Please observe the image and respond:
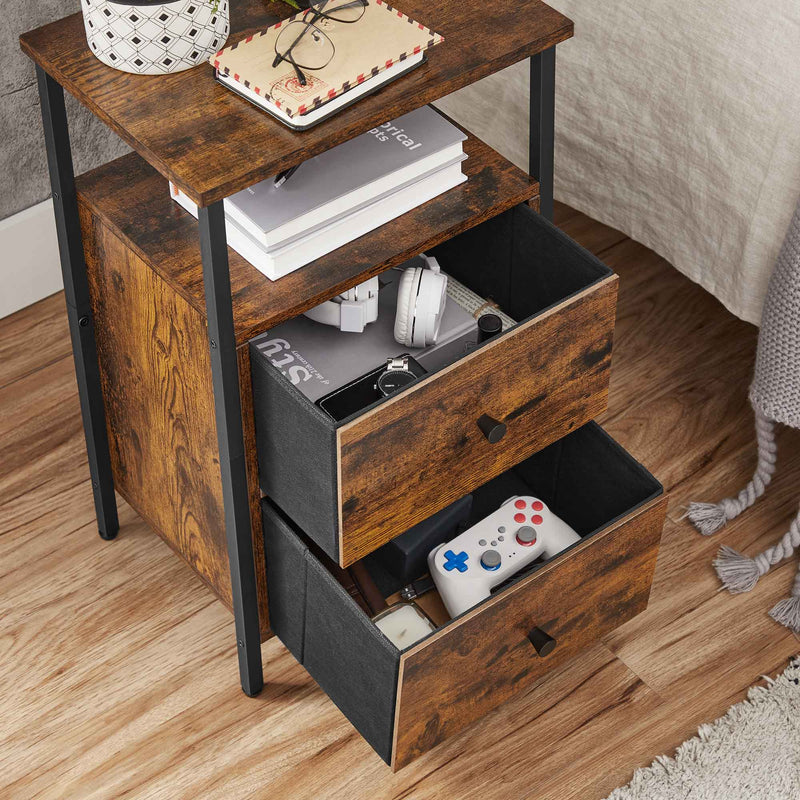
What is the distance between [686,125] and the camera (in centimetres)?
147

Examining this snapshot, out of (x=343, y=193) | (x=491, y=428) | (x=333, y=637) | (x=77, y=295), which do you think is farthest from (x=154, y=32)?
(x=333, y=637)

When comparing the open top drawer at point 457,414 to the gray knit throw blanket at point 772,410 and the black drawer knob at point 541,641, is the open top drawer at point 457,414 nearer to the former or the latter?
the black drawer knob at point 541,641

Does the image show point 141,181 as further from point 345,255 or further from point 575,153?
point 575,153

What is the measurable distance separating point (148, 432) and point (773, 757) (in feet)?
2.46

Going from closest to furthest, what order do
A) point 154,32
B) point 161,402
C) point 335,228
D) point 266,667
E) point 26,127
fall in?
point 154,32 < point 335,228 < point 161,402 < point 266,667 < point 26,127

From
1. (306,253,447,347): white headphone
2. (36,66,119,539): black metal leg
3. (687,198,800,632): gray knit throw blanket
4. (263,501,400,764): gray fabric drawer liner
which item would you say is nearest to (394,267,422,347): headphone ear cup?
(306,253,447,347): white headphone

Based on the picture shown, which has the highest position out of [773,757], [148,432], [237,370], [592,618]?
[237,370]

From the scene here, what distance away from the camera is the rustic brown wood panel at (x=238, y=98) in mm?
996

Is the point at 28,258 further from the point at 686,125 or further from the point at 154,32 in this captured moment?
the point at 686,125

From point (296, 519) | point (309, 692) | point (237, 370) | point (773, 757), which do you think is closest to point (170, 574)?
point (309, 692)

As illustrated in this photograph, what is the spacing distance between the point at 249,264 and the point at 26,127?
68 cm

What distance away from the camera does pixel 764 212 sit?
4.67ft

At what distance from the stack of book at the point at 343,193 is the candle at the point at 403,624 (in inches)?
15.7

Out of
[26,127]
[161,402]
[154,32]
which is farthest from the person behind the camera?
[26,127]
